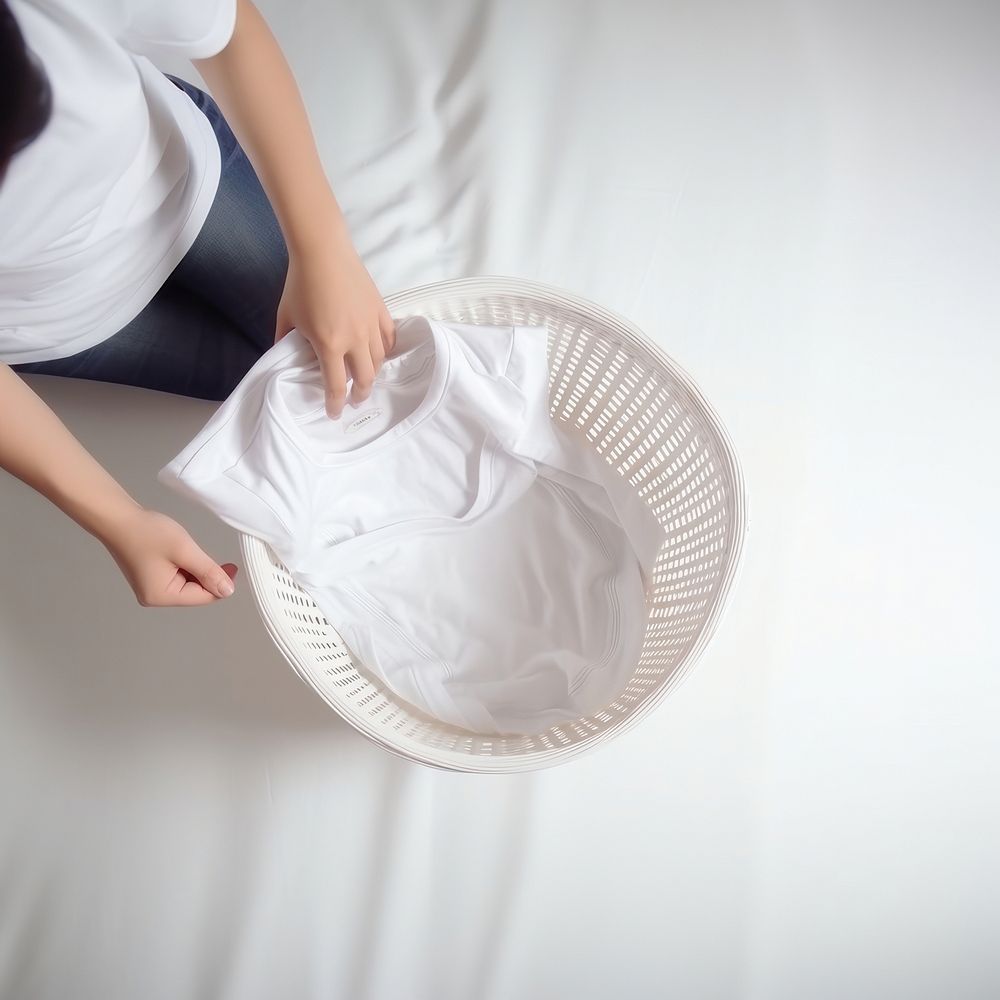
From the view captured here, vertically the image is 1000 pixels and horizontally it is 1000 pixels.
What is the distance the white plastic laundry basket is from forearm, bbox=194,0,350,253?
5.2 inches


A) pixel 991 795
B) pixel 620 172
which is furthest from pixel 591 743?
pixel 620 172

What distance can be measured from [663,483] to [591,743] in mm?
274

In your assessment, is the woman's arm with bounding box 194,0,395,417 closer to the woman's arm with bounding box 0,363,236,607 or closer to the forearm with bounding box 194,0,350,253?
the forearm with bounding box 194,0,350,253

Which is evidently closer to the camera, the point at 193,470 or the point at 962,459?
the point at 193,470

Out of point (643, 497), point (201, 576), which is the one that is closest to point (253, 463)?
point (201, 576)

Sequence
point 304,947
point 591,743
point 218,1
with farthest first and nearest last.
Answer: point 304,947, point 591,743, point 218,1

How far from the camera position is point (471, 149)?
2.82 feet

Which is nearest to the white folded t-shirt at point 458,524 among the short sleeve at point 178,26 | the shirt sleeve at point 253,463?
the shirt sleeve at point 253,463

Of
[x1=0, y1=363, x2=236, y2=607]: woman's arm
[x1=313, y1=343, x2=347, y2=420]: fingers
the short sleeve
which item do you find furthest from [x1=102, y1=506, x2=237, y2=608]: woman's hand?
the short sleeve

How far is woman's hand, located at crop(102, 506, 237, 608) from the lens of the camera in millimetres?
541

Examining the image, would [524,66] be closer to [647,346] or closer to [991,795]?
[647,346]

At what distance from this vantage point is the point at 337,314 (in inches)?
22.0

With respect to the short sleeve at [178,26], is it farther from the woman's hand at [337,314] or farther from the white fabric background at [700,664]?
the white fabric background at [700,664]

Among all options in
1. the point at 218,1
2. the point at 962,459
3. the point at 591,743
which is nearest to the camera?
the point at 218,1
